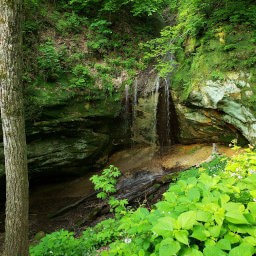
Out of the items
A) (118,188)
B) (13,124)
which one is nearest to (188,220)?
(13,124)

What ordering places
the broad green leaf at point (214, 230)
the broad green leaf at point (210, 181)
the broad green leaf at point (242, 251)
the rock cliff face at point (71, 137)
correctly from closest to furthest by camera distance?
the broad green leaf at point (242, 251)
the broad green leaf at point (214, 230)
the broad green leaf at point (210, 181)
the rock cliff face at point (71, 137)

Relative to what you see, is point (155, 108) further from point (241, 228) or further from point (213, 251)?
point (213, 251)

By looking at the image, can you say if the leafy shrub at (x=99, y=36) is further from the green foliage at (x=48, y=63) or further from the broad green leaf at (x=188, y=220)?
the broad green leaf at (x=188, y=220)

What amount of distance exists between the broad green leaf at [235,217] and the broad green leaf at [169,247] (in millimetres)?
347

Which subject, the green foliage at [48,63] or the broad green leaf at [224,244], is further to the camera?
the green foliage at [48,63]

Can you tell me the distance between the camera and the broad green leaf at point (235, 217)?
0.99 metres

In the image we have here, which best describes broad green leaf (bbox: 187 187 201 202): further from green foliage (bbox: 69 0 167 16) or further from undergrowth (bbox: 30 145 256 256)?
green foliage (bbox: 69 0 167 16)

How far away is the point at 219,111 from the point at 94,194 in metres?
5.96

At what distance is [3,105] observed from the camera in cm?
311

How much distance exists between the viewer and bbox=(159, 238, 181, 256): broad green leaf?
0.97 m

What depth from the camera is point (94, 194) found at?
7195 millimetres

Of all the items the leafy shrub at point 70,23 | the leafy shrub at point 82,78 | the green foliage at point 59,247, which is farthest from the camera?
the leafy shrub at point 70,23

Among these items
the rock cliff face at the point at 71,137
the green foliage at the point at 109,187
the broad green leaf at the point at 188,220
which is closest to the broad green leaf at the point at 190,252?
the broad green leaf at the point at 188,220

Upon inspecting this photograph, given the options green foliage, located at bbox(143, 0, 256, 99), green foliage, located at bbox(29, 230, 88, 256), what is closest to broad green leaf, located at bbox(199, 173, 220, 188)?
green foliage, located at bbox(29, 230, 88, 256)
